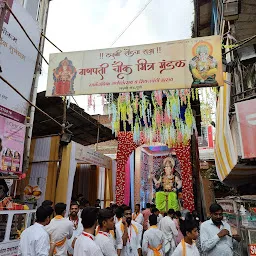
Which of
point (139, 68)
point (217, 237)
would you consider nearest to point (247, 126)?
point (217, 237)

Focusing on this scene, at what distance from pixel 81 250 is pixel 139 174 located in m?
9.69

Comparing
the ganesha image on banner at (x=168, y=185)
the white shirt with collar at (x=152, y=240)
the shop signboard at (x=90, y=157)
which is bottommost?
the white shirt with collar at (x=152, y=240)

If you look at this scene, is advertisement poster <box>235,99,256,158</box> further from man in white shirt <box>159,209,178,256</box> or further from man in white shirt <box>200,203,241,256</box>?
man in white shirt <box>159,209,178,256</box>

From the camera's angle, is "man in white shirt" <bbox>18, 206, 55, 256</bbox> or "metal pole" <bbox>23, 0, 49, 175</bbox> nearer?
"man in white shirt" <bbox>18, 206, 55, 256</bbox>

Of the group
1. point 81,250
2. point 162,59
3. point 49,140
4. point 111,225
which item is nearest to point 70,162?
point 49,140

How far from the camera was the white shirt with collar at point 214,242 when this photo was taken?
10.4ft

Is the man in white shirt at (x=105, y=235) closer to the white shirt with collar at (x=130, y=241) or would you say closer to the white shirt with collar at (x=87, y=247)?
the white shirt with collar at (x=87, y=247)

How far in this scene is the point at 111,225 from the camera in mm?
2885

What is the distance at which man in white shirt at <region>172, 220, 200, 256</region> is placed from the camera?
292 centimetres

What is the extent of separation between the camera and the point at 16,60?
5961 millimetres

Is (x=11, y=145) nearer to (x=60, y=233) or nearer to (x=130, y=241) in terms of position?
(x=60, y=233)

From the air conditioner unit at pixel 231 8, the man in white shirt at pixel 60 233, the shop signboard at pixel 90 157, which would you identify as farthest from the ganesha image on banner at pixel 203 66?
the shop signboard at pixel 90 157

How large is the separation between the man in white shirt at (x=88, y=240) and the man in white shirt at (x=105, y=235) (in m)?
0.25

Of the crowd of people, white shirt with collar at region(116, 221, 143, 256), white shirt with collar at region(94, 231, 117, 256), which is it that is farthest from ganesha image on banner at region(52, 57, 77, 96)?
white shirt with collar at region(94, 231, 117, 256)
